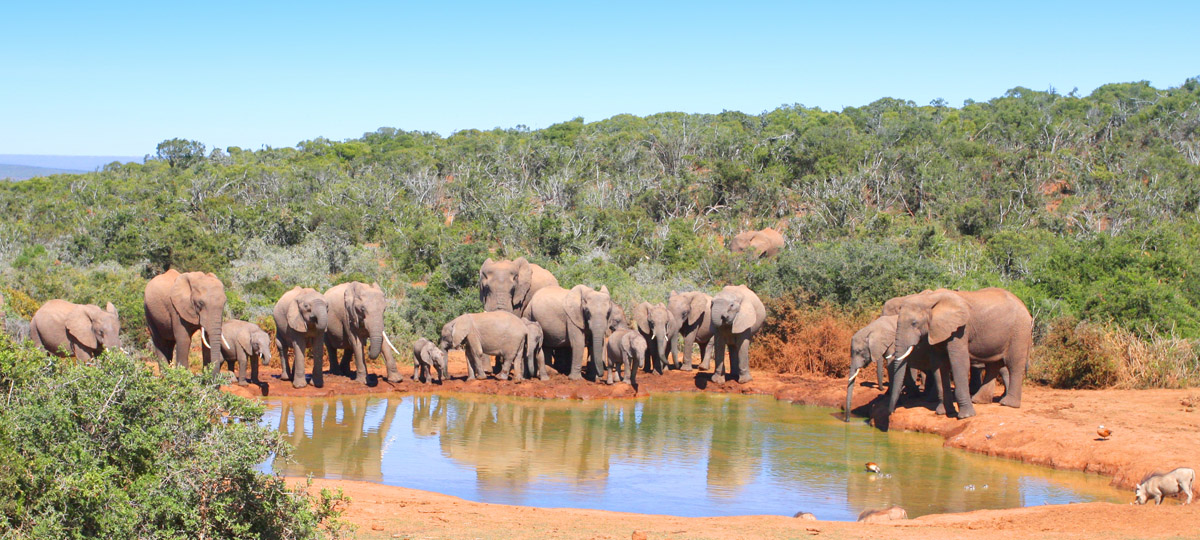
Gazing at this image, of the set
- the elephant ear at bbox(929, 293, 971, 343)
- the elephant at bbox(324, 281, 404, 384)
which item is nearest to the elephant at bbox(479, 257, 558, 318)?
the elephant at bbox(324, 281, 404, 384)

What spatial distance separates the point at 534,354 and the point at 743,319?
3477 mm

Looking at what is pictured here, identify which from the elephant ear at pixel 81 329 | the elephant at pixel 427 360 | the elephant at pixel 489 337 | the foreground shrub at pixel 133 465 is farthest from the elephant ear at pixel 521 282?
the foreground shrub at pixel 133 465

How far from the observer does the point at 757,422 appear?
50.8 feet

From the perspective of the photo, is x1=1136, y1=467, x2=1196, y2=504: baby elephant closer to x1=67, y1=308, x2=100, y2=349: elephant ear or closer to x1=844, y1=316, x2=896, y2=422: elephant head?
x1=844, y1=316, x2=896, y2=422: elephant head

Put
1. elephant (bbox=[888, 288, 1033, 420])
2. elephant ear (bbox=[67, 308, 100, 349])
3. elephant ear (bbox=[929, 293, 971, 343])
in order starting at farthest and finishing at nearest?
1. elephant ear (bbox=[67, 308, 100, 349])
2. elephant (bbox=[888, 288, 1033, 420])
3. elephant ear (bbox=[929, 293, 971, 343])

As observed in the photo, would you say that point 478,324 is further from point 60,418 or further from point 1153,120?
point 1153,120

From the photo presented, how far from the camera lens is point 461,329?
17344 millimetres

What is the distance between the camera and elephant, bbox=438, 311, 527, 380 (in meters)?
17.3

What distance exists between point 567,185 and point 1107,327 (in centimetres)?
2053

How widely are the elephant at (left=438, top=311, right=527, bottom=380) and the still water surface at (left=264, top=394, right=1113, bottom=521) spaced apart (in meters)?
0.75

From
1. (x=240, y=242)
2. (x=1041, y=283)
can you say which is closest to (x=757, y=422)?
(x=1041, y=283)

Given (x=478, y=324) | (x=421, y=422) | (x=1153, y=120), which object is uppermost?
(x=1153, y=120)

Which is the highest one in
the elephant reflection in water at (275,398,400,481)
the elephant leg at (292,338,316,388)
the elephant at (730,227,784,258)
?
the elephant at (730,227,784,258)

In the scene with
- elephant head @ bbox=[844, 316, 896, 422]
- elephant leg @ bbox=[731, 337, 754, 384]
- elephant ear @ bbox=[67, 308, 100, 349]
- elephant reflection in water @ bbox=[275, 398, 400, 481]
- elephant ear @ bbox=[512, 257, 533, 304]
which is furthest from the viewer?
elephant ear @ bbox=[512, 257, 533, 304]
